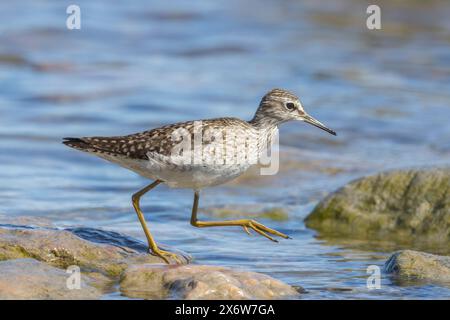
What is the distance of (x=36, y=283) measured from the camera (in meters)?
6.53

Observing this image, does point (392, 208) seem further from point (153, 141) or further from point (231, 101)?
point (231, 101)

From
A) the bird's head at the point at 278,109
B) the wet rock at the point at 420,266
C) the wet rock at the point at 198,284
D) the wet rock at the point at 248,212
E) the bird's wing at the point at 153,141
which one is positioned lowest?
the wet rock at the point at 248,212

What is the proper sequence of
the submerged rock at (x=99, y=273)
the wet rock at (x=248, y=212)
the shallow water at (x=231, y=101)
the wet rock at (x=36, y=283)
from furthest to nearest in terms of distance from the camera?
the wet rock at (x=248, y=212) < the shallow water at (x=231, y=101) < the submerged rock at (x=99, y=273) < the wet rock at (x=36, y=283)

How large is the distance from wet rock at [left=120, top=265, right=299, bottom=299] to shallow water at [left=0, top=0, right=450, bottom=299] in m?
0.40

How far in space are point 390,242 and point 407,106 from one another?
657cm

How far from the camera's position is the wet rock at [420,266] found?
738cm

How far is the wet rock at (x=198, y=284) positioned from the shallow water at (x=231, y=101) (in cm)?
40

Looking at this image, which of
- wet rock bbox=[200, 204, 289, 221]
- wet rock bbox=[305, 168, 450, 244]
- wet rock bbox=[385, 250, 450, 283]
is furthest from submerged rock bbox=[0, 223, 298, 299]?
wet rock bbox=[305, 168, 450, 244]

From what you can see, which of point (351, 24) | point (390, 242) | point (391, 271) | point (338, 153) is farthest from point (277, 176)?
point (351, 24)

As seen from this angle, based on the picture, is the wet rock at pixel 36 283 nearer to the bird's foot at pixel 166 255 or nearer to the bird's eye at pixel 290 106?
the bird's foot at pixel 166 255

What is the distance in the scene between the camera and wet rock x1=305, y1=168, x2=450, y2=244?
9.41 m

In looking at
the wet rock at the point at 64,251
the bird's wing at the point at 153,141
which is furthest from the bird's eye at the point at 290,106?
the wet rock at the point at 64,251

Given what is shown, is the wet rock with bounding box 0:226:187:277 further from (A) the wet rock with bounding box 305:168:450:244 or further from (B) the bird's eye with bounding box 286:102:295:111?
(A) the wet rock with bounding box 305:168:450:244

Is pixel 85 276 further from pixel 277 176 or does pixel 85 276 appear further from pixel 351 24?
pixel 351 24
